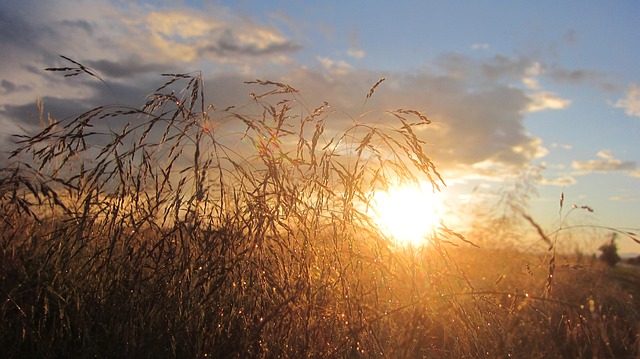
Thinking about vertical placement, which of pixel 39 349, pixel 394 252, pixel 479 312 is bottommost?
pixel 39 349

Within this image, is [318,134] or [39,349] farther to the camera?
[318,134]

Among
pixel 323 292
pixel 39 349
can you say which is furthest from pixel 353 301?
pixel 39 349

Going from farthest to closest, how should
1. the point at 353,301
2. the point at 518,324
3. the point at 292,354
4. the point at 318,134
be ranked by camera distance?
the point at 518,324 → the point at 318,134 → the point at 353,301 → the point at 292,354

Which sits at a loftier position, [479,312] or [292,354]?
[479,312]

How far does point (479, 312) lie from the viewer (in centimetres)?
268

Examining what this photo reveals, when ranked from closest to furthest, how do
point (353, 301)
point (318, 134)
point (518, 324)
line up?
point (353, 301) → point (318, 134) → point (518, 324)

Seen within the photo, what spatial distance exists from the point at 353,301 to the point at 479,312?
0.66 m

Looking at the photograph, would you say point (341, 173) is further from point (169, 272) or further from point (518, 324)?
point (518, 324)

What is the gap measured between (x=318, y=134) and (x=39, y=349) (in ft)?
5.12

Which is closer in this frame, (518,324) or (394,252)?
(394,252)

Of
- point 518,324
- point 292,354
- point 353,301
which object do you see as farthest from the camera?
point 518,324

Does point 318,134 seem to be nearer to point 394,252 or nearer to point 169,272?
point 394,252

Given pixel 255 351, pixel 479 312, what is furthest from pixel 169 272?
pixel 479 312

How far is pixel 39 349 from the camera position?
242 centimetres
